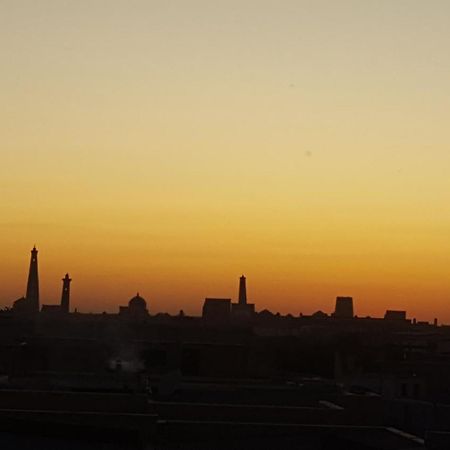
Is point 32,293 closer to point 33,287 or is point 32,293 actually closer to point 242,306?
point 33,287

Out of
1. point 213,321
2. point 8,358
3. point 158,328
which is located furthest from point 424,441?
point 213,321

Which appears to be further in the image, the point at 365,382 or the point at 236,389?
the point at 365,382

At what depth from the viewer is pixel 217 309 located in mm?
73062

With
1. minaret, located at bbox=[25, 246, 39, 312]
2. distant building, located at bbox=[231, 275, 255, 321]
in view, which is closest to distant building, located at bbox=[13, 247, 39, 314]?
minaret, located at bbox=[25, 246, 39, 312]

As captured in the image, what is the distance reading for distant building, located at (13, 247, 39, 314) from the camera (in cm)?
6706

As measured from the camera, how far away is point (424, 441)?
1500 cm

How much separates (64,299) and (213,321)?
10.9m

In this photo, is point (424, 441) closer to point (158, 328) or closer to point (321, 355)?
point (321, 355)

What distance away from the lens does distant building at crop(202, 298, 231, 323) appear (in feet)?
234

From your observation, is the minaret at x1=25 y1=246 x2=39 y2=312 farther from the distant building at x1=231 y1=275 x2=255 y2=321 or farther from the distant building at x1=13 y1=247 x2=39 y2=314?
the distant building at x1=231 y1=275 x2=255 y2=321

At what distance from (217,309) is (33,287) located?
13461 mm

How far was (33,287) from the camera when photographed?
68625 mm

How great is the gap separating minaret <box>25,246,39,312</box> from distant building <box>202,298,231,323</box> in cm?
1187

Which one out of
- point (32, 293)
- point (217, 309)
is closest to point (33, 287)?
point (32, 293)
